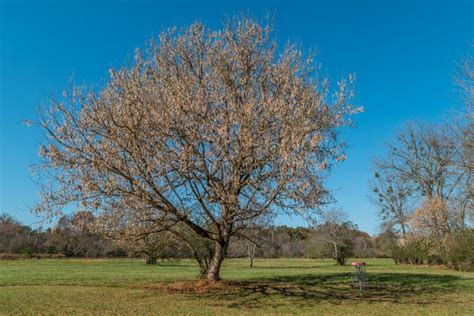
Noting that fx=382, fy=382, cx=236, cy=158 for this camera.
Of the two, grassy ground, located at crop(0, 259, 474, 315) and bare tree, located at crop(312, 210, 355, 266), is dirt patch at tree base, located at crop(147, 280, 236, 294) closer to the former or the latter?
grassy ground, located at crop(0, 259, 474, 315)

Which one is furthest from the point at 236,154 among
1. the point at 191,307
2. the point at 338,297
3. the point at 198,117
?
the point at 338,297

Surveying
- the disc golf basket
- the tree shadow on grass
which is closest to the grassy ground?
the tree shadow on grass

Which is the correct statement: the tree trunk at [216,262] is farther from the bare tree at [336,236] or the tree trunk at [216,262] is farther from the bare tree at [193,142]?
the bare tree at [336,236]

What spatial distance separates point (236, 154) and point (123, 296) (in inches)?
276

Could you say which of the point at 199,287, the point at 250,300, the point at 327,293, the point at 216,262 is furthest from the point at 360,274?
the point at 199,287

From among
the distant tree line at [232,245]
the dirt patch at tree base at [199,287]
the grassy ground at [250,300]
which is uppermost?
the distant tree line at [232,245]

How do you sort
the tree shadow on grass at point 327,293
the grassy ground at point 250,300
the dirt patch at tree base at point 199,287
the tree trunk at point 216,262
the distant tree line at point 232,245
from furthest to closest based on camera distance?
1. the distant tree line at point 232,245
2. the tree trunk at point 216,262
3. the dirt patch at tree base at point 199,287
4. the tree shadow on grass at point 327,293
5. the grassy ground at point 250,300

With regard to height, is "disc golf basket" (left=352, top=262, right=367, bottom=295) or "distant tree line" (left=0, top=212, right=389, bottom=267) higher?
"distant tree line" (left=0, top=212, right=389, bottom=267)

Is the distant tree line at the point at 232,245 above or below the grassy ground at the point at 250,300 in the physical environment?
above

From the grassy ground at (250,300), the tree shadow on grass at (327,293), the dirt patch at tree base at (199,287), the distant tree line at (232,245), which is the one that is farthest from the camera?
the distant tree line at (232,245)

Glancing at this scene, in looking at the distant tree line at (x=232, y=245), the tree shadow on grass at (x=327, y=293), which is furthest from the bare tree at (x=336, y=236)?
the tree shadow on grass at (x=327, y=293)

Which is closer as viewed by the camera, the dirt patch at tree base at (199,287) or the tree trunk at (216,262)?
the dirt patch at tree base at (199,287)

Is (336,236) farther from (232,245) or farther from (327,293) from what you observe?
(327,293)

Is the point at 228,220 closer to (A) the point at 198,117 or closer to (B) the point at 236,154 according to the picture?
(B) the point at 236,154
